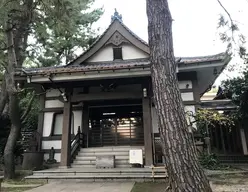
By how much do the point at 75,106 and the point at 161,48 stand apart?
292 inches

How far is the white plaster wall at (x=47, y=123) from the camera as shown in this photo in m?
9.97

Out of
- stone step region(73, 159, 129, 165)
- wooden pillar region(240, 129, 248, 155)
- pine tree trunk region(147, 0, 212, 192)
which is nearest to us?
pine tree trunk region(147, 0, 212, 192)

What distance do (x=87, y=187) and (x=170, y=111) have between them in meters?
3.89

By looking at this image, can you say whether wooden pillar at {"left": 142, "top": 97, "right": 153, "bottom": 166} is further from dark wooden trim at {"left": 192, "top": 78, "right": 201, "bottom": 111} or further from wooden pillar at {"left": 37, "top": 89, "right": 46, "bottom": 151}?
wooden pillar at {"left": 37, "top": 89, "right": 46, "bottom": 151}

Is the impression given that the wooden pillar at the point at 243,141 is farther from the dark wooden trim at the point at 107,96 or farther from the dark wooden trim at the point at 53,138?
the dark wooden trim at the point at 53,138

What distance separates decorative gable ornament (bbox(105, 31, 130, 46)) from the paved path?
6.53m

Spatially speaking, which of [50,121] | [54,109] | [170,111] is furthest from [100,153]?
[170,111]

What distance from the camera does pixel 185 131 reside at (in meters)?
3.02

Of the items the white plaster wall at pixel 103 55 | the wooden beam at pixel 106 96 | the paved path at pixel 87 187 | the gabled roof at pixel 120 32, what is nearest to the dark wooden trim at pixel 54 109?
the wooden beam at pixel 106 96

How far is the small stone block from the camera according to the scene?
7.92m

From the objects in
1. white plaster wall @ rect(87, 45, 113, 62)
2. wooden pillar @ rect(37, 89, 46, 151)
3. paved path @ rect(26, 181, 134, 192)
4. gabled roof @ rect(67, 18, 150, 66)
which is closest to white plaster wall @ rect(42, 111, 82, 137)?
wooden pillar @ rect(37, 89, 46, 151)

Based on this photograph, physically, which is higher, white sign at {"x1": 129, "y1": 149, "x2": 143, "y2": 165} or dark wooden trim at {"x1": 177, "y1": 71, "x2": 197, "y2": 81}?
dark wooden trim at {"x1": 177, "y1": 71, "x2": 197, "y2": 81}

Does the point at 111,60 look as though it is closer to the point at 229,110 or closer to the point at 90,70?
the point at 90,70

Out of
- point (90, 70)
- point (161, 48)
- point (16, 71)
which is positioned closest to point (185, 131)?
point (161, 48)
